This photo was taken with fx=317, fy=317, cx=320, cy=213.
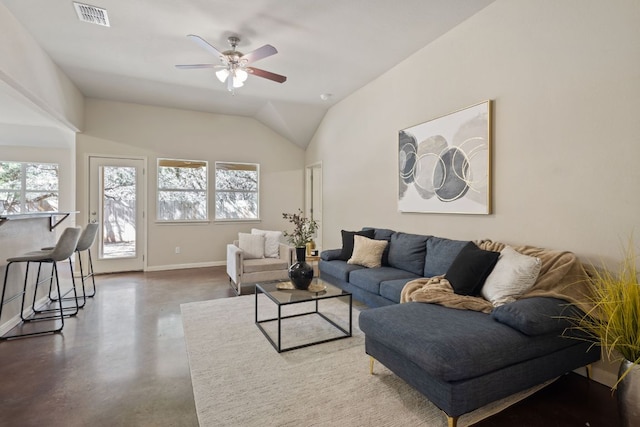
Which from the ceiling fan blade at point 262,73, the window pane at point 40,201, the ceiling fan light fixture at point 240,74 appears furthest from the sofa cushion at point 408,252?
the window pane at point 40,201

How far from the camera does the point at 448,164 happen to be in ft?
11.2

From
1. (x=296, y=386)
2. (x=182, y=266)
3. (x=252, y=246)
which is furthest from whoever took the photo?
(x=182, y=266)

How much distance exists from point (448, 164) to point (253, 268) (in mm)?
2792

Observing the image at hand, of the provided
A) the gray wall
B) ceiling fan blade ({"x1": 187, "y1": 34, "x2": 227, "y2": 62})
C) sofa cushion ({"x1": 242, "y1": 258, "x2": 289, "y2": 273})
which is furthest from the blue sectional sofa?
ceiling fan blade ({"x1": 187, "y1": 34, "x2": 227, "y2": 62})

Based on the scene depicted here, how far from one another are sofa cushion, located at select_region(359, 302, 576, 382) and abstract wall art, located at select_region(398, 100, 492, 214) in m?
1.40

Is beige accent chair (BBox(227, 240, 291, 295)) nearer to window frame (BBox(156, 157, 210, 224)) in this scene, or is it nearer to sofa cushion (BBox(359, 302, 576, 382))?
window frame (BBox(156, 157, 210, 224))

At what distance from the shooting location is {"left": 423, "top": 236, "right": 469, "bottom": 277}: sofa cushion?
3.08 m

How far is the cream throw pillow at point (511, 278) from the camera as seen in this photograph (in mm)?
2193

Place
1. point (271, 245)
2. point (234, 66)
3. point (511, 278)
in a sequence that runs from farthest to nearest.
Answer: point (271, 245), point (234, 66), point (511, 278)

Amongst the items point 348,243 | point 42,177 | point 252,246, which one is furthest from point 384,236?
point 42,177

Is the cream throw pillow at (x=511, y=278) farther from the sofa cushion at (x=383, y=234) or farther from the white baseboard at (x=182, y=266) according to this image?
the white baseboard at (x=182, y=266)

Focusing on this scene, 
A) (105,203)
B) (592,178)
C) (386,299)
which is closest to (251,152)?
(105,203)

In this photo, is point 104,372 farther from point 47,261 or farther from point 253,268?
point 253,268

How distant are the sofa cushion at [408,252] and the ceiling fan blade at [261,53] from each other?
8.09 feet
